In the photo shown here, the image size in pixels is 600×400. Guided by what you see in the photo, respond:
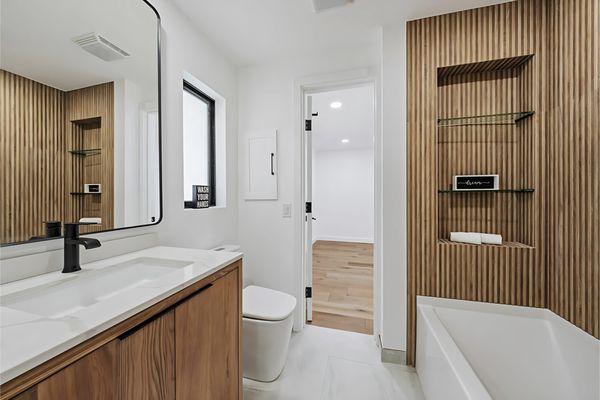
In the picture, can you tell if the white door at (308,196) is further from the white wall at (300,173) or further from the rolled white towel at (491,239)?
the rolled white towel at (491,239)

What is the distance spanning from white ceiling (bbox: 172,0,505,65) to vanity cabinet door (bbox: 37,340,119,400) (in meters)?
1.86

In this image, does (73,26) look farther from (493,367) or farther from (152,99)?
(493,367)

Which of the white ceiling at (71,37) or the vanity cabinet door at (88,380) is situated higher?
the white ceiling at (71,37)

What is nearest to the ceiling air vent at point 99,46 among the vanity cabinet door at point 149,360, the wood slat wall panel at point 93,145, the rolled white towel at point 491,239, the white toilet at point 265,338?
the wood slat wall panel at point 93,145

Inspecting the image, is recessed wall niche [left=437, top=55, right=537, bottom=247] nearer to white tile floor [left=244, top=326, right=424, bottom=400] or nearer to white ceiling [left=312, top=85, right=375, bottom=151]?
white ceiling [left=312, top=85, right=375, bottom=151]

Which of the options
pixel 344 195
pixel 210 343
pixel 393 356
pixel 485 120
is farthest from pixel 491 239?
pixel 344 195

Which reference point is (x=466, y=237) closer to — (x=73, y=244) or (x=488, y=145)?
(x=488, y=145)

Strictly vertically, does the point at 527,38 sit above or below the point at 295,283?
above

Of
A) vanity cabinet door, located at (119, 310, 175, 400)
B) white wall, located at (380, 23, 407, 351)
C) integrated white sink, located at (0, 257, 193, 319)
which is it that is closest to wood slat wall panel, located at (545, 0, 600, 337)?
white wall, located at (380, 23, 407, 351)

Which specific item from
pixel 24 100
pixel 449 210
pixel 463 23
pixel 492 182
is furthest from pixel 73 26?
pixel 492 182

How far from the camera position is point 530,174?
1.53 m

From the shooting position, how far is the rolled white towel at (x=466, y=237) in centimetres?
157

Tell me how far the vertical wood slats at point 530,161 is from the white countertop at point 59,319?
4.82 ft

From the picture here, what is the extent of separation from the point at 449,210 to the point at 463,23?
124 cm
